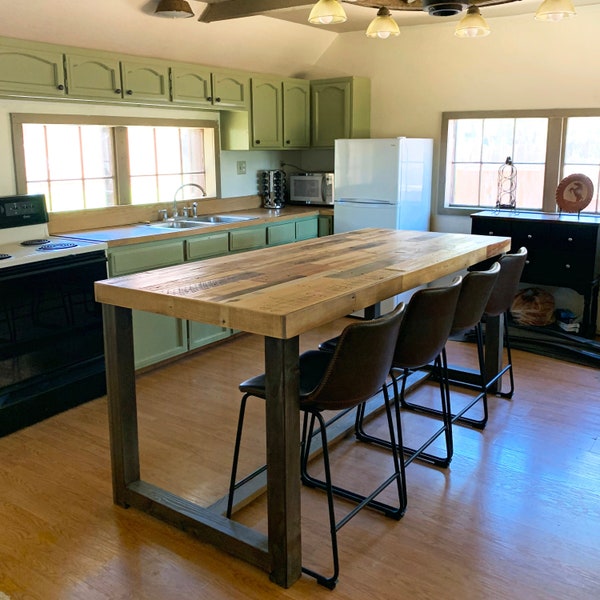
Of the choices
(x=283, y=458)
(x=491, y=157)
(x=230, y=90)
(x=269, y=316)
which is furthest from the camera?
(x=491, y=157)

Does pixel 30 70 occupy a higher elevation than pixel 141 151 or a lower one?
higher

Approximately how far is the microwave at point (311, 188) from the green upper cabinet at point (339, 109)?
0.31 meters

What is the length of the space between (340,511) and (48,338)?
1.88m

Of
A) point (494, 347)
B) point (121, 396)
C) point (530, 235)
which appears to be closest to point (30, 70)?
point (121, 396)

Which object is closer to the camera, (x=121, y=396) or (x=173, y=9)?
(x=121, y=396)

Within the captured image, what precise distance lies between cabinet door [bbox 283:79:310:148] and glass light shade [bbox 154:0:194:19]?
1.72 meters

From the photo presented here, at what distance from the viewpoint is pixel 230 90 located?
4.94 m

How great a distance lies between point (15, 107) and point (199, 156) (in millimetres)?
1722

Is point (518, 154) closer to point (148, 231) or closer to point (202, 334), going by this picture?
point (202, 334)

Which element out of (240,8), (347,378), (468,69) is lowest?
(347,378)

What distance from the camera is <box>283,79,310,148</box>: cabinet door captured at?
556cm

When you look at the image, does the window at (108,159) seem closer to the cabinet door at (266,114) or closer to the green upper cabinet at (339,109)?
the cabinet door at (266,114)

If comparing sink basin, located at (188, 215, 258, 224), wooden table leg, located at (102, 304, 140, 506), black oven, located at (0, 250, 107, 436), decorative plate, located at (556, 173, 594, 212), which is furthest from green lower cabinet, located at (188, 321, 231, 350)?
decorative plate, located at (556, 173, 594, 212)

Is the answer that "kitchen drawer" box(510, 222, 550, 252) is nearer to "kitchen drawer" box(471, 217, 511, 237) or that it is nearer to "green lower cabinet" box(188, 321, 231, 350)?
"kitchen drawer" box(471, 217, 511, 237)
